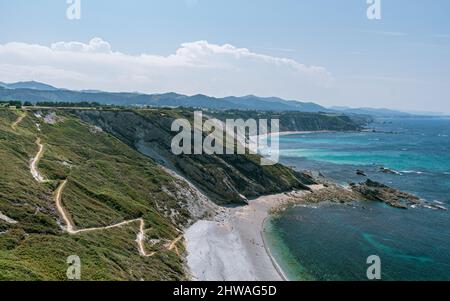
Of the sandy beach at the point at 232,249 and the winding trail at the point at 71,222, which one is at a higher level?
the winding trail at the point at 71,222

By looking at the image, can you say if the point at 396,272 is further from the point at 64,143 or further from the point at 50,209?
the point at 64,143

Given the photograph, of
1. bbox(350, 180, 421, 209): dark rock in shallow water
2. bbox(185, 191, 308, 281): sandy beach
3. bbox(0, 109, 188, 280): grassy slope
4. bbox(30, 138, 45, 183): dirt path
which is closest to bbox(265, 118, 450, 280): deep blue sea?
bbox(185, 191, 308, 281): sandy beach

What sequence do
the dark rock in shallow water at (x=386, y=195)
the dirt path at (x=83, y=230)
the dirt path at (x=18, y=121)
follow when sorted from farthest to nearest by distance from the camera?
the dark rock in shallow water at (x=386, y=195)
the dirt path at (x=18, y=121)
the dirt path at (x=83, y=230)

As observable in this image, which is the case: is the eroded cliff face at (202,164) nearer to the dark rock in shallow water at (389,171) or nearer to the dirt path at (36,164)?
the dirt path at (36,164)

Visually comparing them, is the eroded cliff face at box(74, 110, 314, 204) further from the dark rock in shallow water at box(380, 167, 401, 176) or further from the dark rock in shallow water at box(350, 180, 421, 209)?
the dark rock in shallow water at box(380, 167, 401, 176)

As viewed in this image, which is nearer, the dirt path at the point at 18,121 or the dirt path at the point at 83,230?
the dirt path at the point at 83,230

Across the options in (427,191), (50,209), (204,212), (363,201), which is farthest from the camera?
(427,191)

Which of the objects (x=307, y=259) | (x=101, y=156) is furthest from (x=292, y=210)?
(x=101, y=156)

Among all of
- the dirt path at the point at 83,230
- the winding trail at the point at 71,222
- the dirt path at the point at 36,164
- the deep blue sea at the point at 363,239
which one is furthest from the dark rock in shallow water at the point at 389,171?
the dirt path at the point at 36,164
